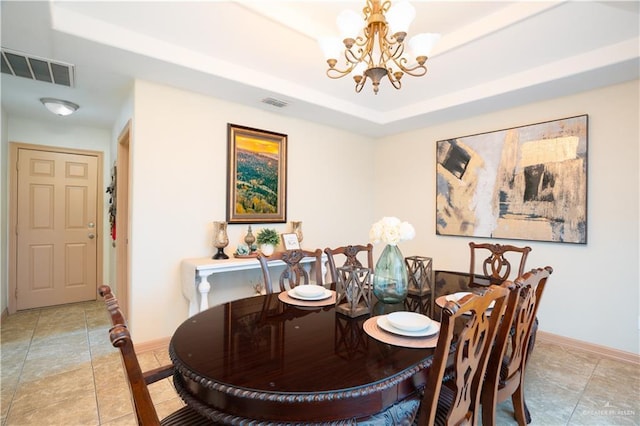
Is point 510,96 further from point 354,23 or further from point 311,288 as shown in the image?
point 311,288

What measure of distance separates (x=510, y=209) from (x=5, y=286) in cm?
577

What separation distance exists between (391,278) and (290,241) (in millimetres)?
1975

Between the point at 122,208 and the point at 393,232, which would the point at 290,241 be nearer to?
the point at 122,208

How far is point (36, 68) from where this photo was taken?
2479 mm

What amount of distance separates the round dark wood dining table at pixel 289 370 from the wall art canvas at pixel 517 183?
2.64 metres

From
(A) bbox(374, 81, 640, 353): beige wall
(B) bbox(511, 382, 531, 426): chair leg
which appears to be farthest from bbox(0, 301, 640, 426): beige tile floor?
(A) bbox(374, 81, 640, 353): beige wall

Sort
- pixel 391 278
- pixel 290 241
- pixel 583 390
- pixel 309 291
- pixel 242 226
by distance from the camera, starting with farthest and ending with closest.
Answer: pixel 290 241 < pixel 242 226 < pixel 583 390 < pixel 309 291 < pixel 391 278

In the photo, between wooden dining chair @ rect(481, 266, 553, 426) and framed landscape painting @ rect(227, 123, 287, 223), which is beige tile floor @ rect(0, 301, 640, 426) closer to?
wooden dining chair @ rect(481, 266, 553, 426)

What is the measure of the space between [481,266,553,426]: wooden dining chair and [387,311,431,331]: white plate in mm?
334

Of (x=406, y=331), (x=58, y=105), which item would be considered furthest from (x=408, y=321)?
(x=58, y=105)

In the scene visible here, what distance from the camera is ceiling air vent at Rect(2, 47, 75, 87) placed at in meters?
2.30

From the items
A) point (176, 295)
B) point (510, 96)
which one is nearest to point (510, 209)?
point (510, 96)

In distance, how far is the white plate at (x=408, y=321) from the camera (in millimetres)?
1296

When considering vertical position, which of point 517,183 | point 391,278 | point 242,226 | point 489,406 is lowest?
point 489,406
